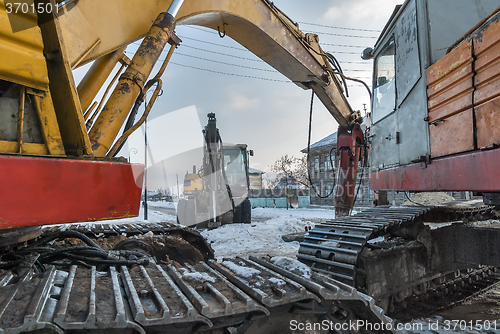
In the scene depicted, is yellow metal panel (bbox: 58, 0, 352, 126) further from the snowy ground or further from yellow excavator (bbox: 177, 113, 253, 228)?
yellow excavator (bbox: 177, 113, 253, 228)

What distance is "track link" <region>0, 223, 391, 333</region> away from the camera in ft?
3.90

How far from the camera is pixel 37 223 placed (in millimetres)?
1297

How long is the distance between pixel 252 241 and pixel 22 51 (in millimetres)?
7220

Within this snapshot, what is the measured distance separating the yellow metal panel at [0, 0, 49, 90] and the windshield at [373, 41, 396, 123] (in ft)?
11.6

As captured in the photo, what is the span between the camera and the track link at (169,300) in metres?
1.19

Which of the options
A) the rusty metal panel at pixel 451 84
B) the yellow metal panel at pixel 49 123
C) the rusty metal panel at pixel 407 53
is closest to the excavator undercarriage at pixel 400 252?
the rusty metal panel at pixel 451 84

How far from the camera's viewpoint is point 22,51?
1341mm

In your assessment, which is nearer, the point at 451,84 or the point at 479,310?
the point at 451,84

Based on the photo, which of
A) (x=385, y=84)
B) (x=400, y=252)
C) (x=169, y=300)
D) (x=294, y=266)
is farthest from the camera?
(x=385, y=84)

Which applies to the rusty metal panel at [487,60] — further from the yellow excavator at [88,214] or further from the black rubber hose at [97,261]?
the black rubber hose at [97,261]

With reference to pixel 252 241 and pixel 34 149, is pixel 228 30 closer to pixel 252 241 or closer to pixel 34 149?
pixel 34 149

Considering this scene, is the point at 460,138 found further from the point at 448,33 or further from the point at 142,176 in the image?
the point at 142,176

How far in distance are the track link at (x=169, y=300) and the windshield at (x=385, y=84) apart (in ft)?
9.36

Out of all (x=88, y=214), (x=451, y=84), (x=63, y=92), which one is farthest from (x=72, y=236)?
(x=451, y=84)
